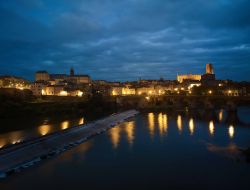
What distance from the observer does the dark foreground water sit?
15352mm

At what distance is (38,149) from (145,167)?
8.39m

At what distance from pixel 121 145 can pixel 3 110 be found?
35.0 m

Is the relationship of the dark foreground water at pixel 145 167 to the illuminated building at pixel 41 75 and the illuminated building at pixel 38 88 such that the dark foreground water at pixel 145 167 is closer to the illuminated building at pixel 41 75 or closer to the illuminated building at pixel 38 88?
the illuminated building at pixel 38 88

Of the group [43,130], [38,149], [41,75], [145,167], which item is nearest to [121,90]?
[41,75]

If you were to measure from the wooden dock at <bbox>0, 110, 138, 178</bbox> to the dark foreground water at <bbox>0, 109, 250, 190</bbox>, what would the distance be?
808mm

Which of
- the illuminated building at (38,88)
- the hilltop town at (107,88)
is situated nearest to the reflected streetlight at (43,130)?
the hilltop town at (107,88)

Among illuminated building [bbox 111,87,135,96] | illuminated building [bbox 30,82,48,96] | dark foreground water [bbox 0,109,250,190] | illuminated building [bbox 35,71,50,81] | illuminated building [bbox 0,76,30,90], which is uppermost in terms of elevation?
illuminated building [bbox 35,71,50,81]

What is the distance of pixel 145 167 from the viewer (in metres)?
18.2

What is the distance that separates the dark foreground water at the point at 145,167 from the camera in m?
15.4

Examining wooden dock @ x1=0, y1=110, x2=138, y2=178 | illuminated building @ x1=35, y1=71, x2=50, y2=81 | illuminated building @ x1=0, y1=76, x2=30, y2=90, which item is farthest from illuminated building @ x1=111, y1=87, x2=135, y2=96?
wooden dock @ x1=0, y1=110, x2=138, y2=178

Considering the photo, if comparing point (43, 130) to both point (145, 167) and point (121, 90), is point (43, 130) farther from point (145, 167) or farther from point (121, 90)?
point (121, 90)

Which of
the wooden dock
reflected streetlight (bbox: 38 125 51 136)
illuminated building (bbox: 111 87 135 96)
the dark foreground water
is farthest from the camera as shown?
illuminated building (bbox: 111 87 135 96)

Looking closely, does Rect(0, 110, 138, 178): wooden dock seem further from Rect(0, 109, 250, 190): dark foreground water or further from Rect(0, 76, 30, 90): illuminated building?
Rect(0, 76, 30, 90): illuminated building

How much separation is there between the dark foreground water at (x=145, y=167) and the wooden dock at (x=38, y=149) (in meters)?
0.81
